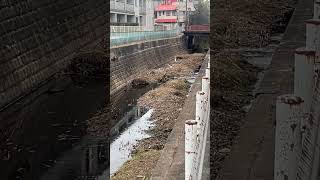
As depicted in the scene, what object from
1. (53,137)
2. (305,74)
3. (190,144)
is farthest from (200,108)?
(53,137)

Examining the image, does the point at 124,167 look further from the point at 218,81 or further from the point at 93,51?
the point at 93,51

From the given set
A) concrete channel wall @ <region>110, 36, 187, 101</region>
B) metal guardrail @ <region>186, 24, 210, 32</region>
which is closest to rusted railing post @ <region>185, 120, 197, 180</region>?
concrete channel wall @ <region>110, 36, 187, 101</region>

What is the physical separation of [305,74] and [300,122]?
13 cm

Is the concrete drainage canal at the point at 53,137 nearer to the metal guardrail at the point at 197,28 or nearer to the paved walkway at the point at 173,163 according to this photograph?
the paved walkway at the point at 173,163

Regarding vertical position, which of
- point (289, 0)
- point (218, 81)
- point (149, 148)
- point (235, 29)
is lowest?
point (149, 148)

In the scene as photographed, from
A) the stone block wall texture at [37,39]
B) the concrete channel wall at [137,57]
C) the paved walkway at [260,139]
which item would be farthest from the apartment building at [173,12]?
the paved walkway at [260,139]

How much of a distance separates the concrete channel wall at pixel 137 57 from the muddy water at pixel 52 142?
3.14 meters

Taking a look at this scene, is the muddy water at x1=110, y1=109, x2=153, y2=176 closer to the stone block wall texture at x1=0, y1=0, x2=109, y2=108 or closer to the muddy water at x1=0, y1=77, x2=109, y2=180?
the muddy water at x1=0, y1=77, x2=109, y2=180

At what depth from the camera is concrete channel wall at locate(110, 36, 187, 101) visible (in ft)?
35.0

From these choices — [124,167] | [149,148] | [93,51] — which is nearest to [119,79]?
[93,51]

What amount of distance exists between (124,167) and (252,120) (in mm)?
1861

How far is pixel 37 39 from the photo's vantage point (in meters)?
6.96

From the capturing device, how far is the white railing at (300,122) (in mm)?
938

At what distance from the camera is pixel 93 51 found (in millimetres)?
9438
